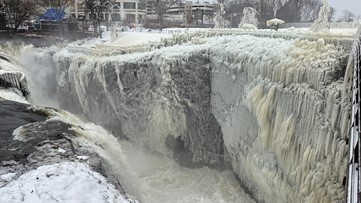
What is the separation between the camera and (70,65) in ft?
68.9

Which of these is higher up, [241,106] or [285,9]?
[285,9]

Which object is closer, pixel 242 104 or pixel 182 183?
pixel 242 104

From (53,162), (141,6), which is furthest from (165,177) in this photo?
(141,6)

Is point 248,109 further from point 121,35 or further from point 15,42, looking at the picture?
point 15,42

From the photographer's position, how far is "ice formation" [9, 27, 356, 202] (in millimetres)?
7273

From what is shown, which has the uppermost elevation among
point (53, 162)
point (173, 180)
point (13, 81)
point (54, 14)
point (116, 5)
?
point (116, 5)

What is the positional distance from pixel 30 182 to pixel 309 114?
5.80 metres

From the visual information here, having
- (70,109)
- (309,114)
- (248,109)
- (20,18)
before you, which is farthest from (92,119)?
(20,18)

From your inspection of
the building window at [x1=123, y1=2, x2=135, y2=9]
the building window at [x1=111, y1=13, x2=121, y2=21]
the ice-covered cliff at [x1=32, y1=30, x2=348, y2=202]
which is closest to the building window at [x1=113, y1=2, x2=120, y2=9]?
the building window at [x1=111, y1=13, x2=121, y2=21]

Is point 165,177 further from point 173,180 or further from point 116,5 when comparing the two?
point 116,5

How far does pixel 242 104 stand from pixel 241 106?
136 millimetres

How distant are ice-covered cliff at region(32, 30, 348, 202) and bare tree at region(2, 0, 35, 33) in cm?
2317

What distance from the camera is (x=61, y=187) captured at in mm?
5246

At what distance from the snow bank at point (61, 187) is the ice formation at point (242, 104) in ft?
14.3
